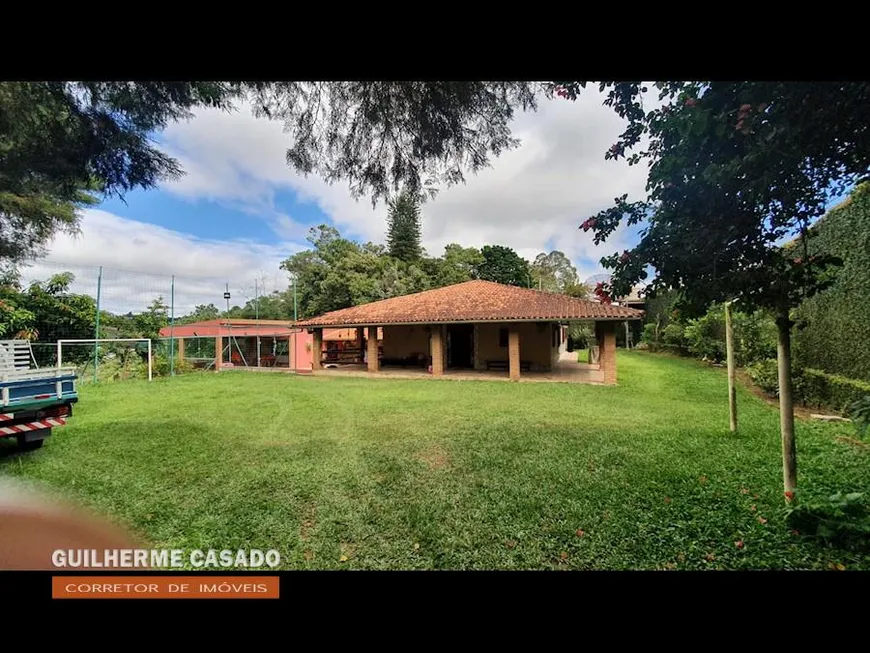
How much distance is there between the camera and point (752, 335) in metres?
8.19

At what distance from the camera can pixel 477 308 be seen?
34.7 feet

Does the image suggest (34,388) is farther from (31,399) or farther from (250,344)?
(250,344)

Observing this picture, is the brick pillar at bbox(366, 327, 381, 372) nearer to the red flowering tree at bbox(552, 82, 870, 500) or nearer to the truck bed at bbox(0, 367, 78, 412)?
the truck bed at bbox(0, 367, 78, 412)

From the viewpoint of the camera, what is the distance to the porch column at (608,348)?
872cm

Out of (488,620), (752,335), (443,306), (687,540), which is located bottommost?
(687,540)

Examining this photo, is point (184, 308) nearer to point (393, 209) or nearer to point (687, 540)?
point (393, 209)

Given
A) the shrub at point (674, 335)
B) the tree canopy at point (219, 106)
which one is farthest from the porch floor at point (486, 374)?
the tree canopy at point (219, 106)

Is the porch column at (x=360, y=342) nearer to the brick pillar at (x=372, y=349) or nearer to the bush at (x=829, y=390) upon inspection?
the brick pillar at (x=372, y=349)

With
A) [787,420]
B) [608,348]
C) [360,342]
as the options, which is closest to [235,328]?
A: [360,342]

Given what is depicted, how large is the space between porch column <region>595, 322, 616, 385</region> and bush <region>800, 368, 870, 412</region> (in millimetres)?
3359

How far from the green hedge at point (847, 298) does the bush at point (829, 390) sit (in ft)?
0.48
